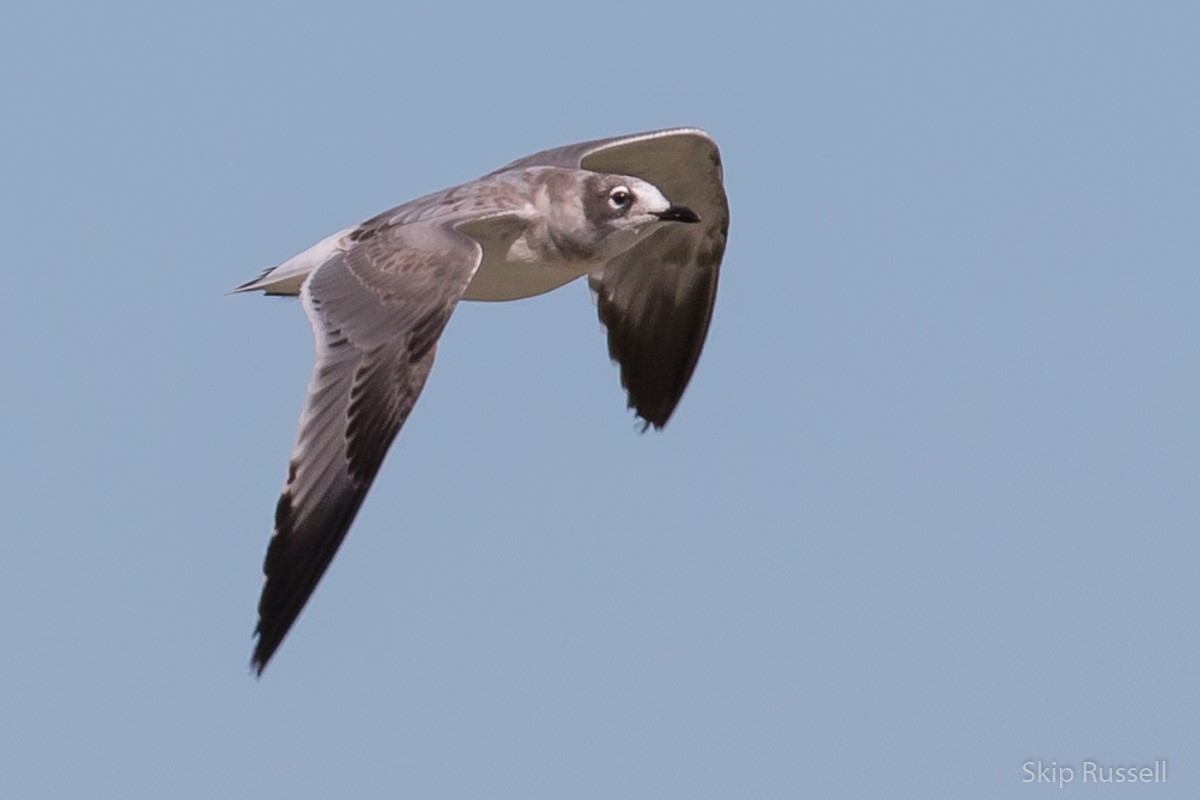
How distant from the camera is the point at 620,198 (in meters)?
13.7

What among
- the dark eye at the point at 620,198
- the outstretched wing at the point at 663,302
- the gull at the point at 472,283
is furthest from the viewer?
the outstretched wing at the point at 663,302

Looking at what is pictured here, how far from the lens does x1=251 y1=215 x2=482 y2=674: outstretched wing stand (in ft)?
35.2

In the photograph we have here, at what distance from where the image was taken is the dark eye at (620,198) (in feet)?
44.8

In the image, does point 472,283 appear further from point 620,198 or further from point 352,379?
point 352,379

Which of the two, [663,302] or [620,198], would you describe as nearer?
[620,198]

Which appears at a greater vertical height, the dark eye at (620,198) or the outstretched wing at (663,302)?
the dark eye at (620,198)

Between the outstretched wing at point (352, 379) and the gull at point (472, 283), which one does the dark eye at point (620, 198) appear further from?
the outstretched wing at point (352, 379)

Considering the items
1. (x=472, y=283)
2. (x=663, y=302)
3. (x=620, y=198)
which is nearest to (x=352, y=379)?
(x=472, y=283)

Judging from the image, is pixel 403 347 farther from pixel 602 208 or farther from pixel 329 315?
pixel 602 208

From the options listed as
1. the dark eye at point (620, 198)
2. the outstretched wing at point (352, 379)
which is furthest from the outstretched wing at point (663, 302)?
the outstretched wing at point (352, 379)

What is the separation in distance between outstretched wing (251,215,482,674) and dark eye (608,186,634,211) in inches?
54.0

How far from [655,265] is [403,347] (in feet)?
14.9

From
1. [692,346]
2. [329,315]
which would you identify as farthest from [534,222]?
[692,346]

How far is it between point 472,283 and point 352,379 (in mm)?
2119
